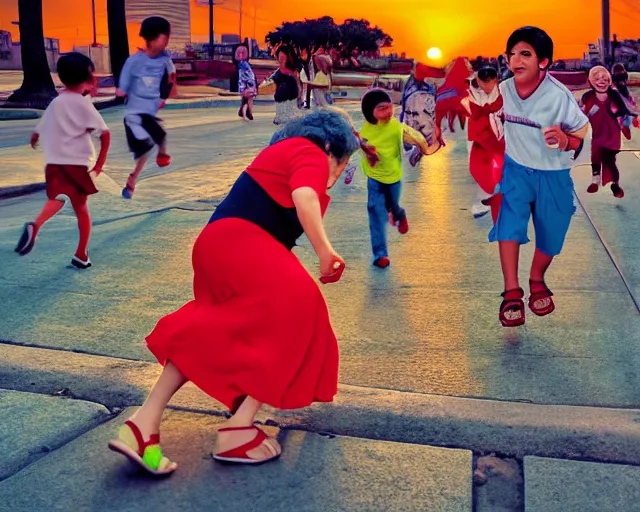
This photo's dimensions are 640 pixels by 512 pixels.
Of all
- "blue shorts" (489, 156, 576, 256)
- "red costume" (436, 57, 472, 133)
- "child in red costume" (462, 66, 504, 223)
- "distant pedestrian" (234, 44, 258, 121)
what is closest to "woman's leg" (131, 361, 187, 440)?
"blue shorts" (489, 156, 576, 256)

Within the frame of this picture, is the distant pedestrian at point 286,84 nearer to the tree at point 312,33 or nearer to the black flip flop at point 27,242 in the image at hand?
the black flip flop at point 27,242

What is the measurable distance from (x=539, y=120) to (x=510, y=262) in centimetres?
86

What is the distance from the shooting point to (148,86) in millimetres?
9172

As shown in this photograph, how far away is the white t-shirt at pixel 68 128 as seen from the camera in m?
7.04

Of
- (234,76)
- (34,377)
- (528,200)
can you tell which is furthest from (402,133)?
(234,76)

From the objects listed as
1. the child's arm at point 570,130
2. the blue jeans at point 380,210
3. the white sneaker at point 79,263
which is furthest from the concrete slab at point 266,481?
the blue jeans at point 380,210

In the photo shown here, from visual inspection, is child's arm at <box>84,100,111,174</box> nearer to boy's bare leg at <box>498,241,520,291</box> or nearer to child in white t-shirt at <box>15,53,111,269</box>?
child in white t-shirt at <box>15,53,111,269</box>

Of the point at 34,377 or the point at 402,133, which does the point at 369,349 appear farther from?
the point at 402,133

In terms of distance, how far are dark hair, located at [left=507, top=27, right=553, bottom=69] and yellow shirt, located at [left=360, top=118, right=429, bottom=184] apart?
79.1 inches

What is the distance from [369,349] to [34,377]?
1.77 m

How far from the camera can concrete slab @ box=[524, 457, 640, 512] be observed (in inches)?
131

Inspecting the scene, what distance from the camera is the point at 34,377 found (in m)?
4.63

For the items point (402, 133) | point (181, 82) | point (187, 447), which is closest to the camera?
point (187, 447)

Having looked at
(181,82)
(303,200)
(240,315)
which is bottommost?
(181,82)
